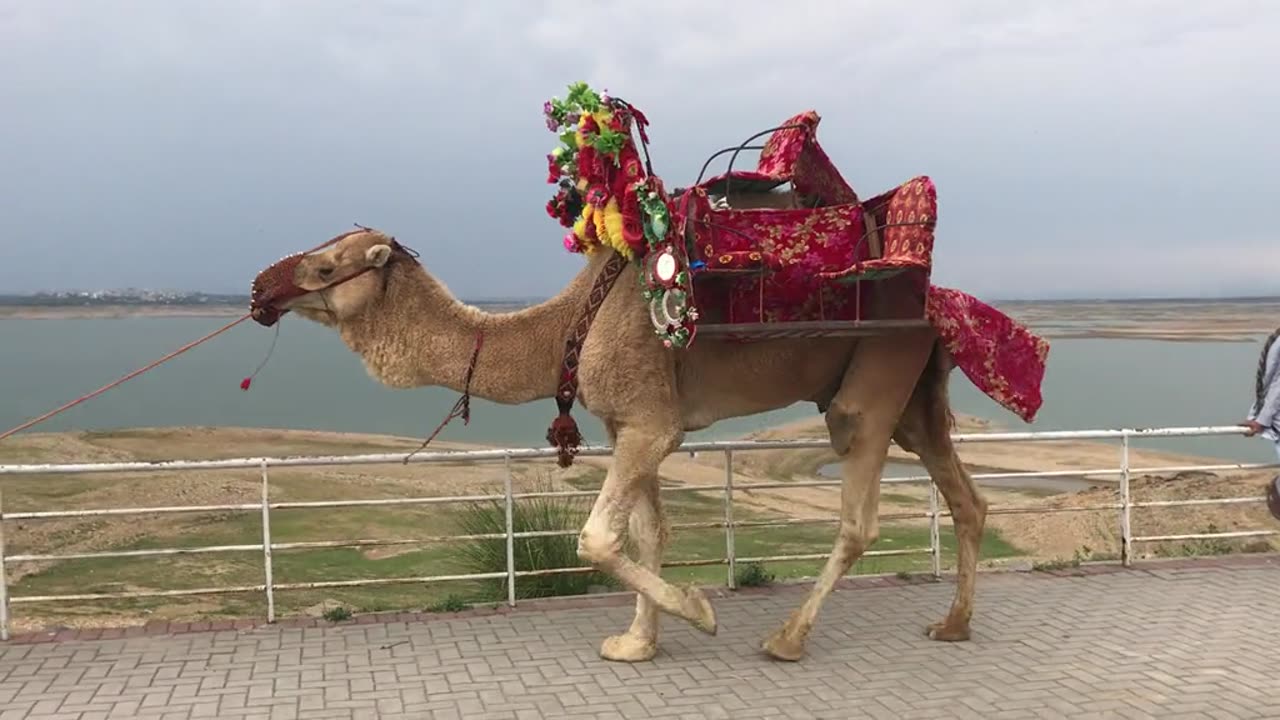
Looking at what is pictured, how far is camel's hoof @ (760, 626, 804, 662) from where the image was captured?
545 cm

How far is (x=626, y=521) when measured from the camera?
517 cm

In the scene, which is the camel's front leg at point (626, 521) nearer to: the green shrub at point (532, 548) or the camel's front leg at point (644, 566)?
the camel's front leg at point (644, 566)

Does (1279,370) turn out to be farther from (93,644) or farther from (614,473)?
(93,644)

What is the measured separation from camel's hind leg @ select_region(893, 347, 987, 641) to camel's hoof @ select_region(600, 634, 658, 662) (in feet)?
6.31

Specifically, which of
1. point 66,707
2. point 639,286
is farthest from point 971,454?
point 66,707

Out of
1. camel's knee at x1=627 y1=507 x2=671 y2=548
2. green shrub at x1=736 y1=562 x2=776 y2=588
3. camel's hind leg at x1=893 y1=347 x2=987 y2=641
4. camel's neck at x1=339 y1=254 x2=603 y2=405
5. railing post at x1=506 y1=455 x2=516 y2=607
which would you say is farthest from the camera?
green shrub at x1=736 y1=562 x2=776 y2=588

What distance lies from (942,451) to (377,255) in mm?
3454

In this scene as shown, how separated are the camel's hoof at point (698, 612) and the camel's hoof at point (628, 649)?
1.16 ft

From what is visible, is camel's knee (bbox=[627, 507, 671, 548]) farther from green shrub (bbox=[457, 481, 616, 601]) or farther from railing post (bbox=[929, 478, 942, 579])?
railing post (bbox=[929, 478, 942, 579])

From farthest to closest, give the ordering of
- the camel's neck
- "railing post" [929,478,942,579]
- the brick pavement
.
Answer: "railing post" [929,478,942,579], the camel's neck, the brick pavement

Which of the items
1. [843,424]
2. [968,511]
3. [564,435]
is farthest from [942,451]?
[564,435]

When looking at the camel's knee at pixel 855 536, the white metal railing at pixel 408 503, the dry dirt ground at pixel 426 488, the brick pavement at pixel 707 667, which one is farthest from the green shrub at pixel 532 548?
the camel's knee at pixel 855 536

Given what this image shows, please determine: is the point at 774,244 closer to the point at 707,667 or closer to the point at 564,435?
the point at 564,435

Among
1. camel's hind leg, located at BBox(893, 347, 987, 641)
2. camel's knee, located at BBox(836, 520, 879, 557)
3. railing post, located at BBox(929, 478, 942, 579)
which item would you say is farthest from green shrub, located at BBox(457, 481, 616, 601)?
camel's hind leg, located at BBox(893, 347, 987, 641)
